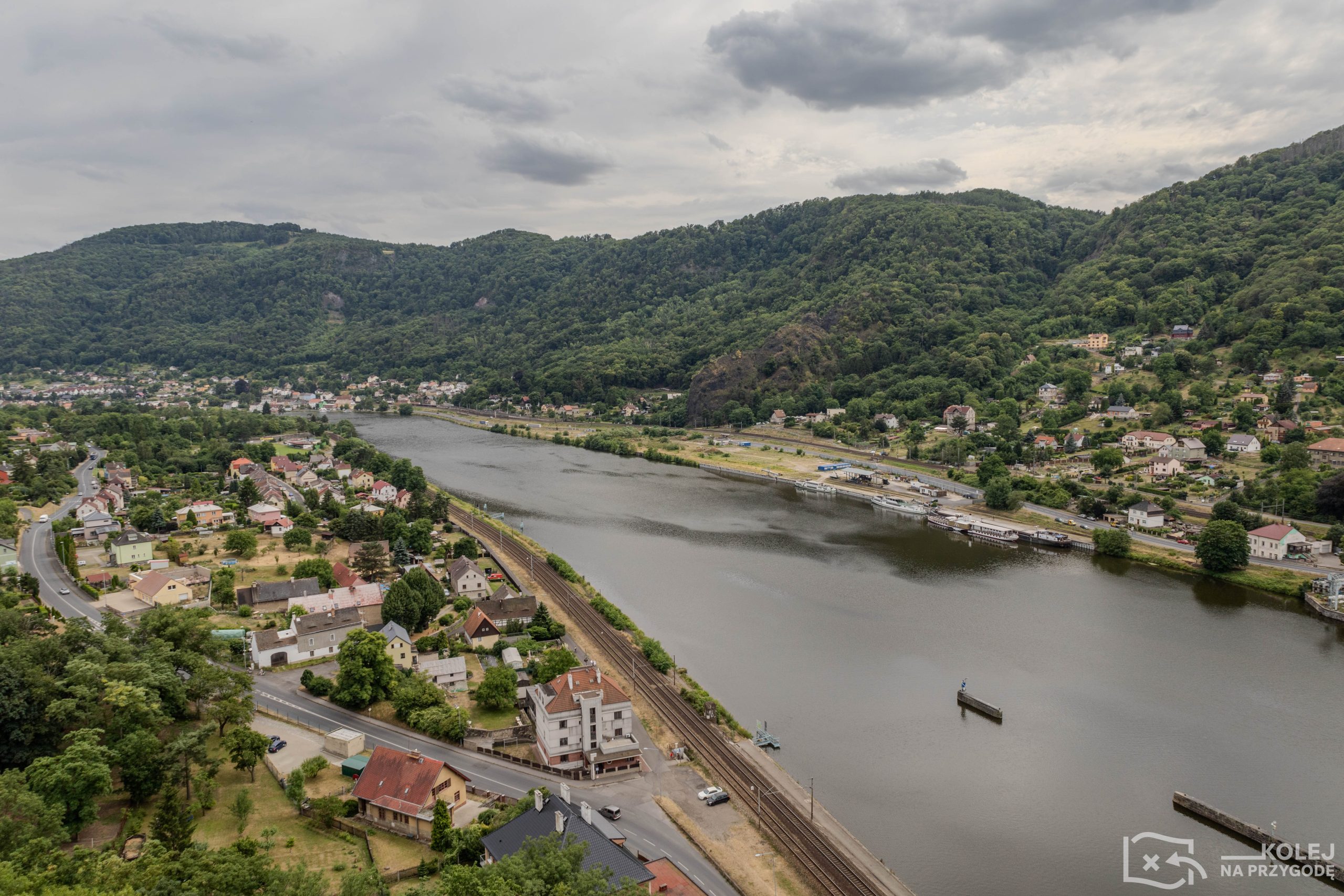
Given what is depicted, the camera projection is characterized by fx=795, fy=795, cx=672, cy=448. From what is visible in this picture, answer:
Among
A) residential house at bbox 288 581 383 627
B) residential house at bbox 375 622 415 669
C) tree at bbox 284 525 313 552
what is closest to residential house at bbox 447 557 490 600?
residential house at bbox 288 581 383 627

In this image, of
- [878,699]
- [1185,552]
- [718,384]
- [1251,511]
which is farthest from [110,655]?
[718,384]

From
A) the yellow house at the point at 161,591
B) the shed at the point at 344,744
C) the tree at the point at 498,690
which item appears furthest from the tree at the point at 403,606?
the yellow house at the point at 161,591

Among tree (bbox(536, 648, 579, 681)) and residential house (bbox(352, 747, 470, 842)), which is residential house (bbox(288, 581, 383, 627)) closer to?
tree (bbox(536, 648, 579, 681))

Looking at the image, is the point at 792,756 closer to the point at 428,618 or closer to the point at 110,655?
the point at 428,618

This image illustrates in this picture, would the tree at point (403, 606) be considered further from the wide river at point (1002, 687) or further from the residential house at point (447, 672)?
the wide river at point (1002, 687)

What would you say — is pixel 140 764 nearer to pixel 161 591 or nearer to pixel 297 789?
pixel 297 789

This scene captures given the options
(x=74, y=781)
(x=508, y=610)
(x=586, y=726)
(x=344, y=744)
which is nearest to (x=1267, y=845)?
(x=586, y=726)
